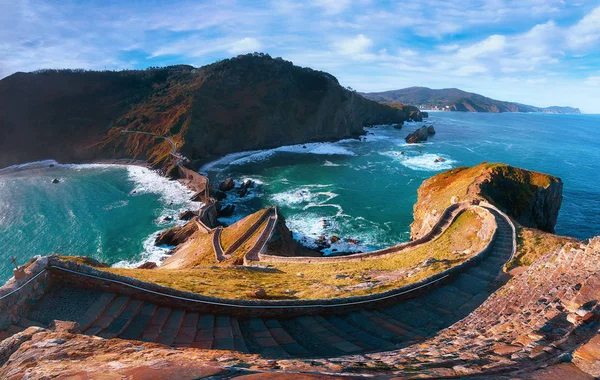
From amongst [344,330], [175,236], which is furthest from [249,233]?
[344,330]

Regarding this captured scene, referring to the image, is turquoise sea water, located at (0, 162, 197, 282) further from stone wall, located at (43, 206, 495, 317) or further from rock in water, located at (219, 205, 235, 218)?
stone wall, located at (43, 206, 495, 317)

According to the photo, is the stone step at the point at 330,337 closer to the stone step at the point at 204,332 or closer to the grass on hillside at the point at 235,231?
the stone step at the point at 204,332

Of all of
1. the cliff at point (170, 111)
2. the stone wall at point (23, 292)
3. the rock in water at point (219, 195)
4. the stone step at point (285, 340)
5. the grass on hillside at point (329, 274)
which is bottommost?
the rock in water at point (219, 195)

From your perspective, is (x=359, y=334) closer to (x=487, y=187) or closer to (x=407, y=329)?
(x=407, y=329)

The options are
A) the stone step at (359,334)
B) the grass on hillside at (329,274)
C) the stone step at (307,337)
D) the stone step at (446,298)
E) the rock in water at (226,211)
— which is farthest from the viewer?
the rock in water at (226,211)

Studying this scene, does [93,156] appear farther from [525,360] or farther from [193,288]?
[525,360]

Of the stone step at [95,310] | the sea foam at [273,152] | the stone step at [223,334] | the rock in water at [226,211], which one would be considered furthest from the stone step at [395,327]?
the sea foam at [273,152]
